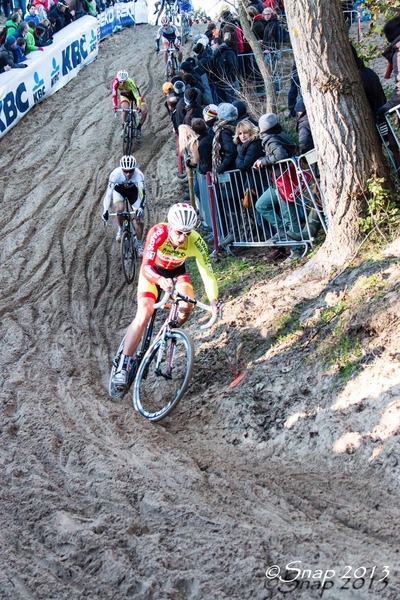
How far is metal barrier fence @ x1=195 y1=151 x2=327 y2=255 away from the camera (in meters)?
8.65

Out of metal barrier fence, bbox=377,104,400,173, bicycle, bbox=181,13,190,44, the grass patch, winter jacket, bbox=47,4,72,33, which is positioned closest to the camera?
metal barrier fence, bbox=377,104,400,173

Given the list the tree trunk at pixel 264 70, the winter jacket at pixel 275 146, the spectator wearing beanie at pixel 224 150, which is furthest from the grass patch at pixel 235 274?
the tree trunk at pixel 264 70

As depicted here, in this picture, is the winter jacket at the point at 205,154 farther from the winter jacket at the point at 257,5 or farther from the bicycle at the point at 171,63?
the bicycle at the point at 171,63

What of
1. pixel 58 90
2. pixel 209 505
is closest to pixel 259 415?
pixel 209 505

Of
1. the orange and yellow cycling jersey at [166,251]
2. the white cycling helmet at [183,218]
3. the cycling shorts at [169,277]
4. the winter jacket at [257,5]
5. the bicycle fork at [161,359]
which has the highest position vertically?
the winter jacket at [257,5]

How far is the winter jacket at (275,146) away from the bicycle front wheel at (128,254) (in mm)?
2924

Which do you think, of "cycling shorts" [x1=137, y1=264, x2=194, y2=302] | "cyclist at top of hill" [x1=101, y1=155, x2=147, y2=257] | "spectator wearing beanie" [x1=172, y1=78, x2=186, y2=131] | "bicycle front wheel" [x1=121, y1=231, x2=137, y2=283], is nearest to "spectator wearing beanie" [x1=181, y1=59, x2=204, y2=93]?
"spectator wearing beanie" [x1=172, y1=78, x2=186, y2=131]

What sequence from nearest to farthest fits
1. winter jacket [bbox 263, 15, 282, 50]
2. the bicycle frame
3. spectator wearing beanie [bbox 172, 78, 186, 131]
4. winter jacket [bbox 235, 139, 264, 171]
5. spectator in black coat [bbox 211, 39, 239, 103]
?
winter jacket [bbox 235, 139, 264, 171] → spectator wearing beanie [bbox 172, 78, 186, 131] → spectator in black coat [bbox 211, 39, 239, 103] → winter jacket [bbox 263, 15, 282, 50] → the bicycle frame

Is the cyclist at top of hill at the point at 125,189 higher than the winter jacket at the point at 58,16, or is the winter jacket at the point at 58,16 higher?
the winter jacket at the point at 58,16

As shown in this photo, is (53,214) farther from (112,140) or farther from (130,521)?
(130,521)

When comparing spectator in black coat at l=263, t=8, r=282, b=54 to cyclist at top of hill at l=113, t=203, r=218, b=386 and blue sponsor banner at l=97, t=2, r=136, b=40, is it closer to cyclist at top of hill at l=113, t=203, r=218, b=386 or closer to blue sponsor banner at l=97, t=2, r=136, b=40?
cyclist at top of hill at l=113, t=203, r=218, b=386

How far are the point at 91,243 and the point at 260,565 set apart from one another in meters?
9.41

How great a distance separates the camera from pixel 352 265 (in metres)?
7.34

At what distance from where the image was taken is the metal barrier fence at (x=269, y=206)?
865 cm
